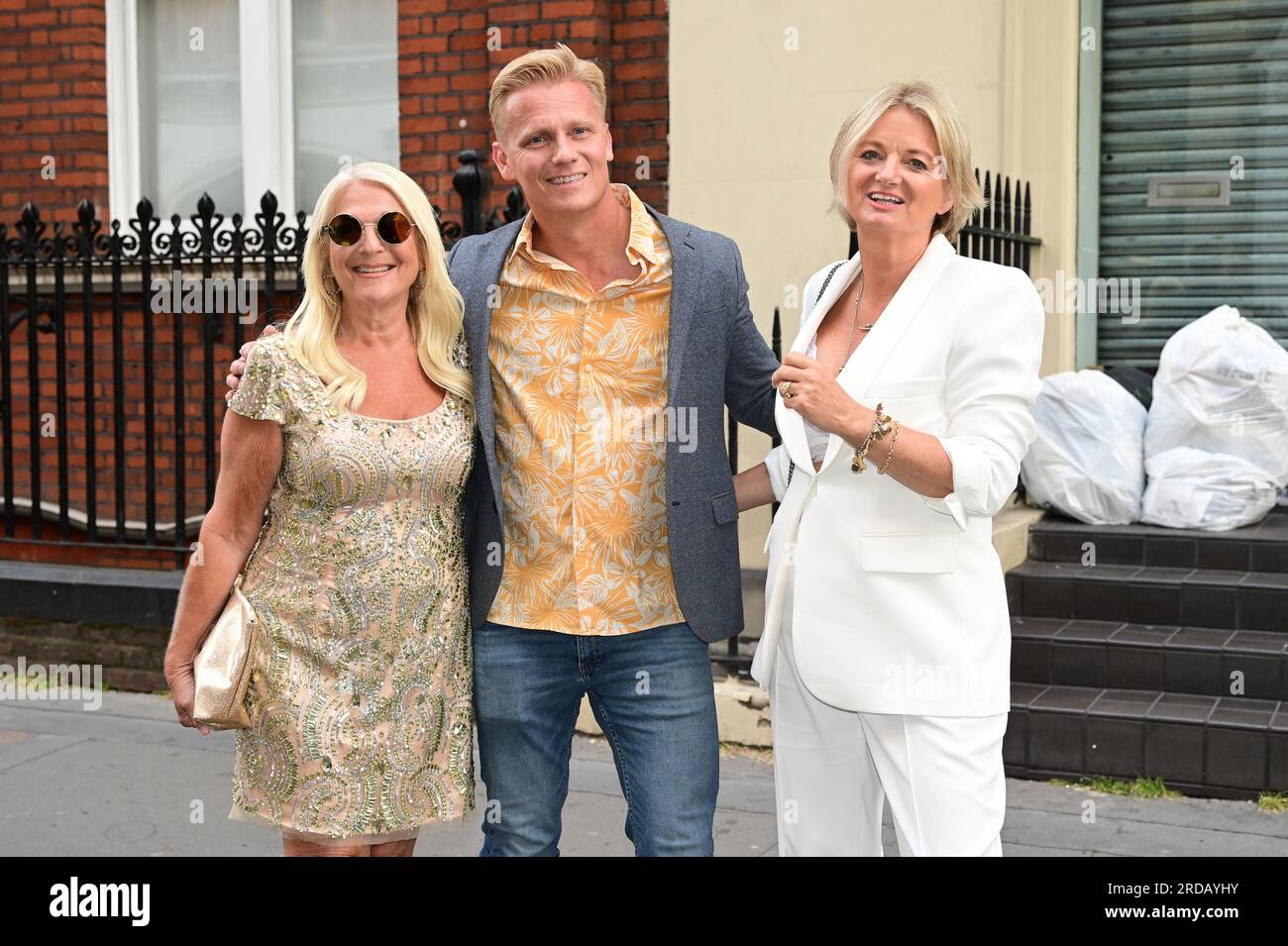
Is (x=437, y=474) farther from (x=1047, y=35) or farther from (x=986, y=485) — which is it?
(x=1047, y=35)

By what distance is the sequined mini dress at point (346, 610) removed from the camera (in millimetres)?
2980

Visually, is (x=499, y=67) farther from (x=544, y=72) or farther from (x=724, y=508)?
(x=724, y=508)

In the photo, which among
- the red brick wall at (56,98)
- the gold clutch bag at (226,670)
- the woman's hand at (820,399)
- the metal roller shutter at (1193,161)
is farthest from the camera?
the red brick wall at (56,98)

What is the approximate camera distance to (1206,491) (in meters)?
6.48

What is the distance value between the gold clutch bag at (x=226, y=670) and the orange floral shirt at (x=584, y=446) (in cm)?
50

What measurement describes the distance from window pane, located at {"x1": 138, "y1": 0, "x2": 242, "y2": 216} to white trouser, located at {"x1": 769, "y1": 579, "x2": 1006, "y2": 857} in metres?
6.89

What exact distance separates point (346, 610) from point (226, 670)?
0.83 ft

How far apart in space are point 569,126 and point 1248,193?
5309mm

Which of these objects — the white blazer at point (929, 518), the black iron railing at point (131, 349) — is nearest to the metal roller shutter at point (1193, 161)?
the black iron railing at point (131, 349)

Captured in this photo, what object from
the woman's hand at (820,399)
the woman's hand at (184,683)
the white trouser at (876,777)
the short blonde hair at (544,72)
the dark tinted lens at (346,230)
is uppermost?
the short blonde hair at (544,72)

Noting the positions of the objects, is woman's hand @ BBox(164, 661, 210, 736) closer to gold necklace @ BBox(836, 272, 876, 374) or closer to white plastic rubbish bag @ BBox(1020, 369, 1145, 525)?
gold necklace @ BBox(836, 272, 876, 374)

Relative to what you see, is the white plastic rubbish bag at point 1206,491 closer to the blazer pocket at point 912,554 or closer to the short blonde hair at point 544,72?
the blazer pocket at point 912,554

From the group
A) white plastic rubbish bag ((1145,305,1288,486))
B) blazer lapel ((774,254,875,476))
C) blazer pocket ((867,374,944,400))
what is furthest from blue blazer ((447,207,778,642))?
white plastic rubbish bag ((1145,305,1288,486))

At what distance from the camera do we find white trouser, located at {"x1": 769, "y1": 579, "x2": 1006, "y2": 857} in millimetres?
2803
